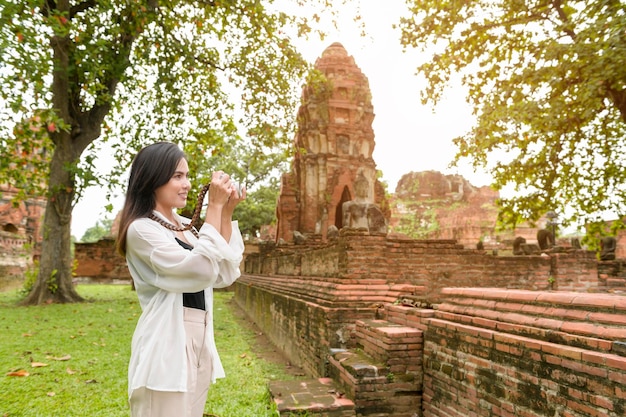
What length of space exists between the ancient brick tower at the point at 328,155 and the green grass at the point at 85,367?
7446 millimetres

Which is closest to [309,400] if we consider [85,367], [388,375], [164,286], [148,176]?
[388,375]

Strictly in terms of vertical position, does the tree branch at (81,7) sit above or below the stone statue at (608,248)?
above

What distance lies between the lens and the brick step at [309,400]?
125 inches

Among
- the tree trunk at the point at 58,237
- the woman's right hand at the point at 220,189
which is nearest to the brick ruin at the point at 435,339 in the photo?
the woman's right hand at the point at 220,189

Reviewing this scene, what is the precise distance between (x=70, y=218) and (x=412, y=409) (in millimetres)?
9599

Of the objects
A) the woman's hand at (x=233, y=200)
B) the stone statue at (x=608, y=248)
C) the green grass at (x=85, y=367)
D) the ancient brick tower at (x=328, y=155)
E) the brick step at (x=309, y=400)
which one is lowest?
the green grass at (x=85, y=367)

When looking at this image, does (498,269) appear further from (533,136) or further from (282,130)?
(282,130)

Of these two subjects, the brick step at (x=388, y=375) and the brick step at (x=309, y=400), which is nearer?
the brick step at (x=309, y=400)

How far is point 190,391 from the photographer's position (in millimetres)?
1573

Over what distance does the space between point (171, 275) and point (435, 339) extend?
7.98 feet

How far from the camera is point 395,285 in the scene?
5414mm

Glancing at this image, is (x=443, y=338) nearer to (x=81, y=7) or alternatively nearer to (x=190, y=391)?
(x=190, y=391)

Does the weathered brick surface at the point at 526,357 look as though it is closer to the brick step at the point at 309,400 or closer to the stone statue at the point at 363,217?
the brick step at the point at 309,400

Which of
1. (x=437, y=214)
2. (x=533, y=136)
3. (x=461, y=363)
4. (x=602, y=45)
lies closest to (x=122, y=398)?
(x=461, y=363)
